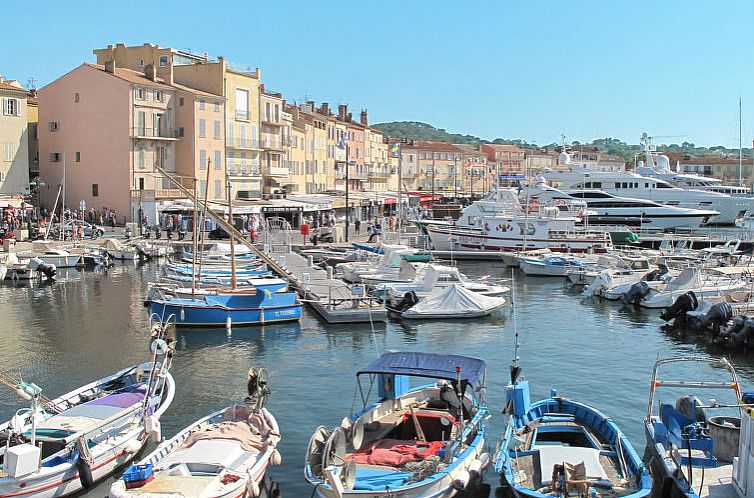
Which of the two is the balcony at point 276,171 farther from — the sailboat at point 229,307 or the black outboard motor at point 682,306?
the black outboard motor at point 682,306

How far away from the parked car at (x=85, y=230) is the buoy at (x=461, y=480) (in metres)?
50.9

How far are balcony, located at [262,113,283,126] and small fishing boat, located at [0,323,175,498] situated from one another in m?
60.9

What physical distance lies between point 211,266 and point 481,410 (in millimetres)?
30594

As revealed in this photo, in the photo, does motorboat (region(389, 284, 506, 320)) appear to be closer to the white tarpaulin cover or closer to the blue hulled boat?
the white tarpaulin cover

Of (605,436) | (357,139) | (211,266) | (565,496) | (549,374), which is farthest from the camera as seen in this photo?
(357,139)

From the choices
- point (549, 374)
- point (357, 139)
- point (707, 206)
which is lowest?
point (549, 374)

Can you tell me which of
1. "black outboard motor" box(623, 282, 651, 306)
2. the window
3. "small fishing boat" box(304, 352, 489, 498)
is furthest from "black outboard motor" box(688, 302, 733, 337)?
the window

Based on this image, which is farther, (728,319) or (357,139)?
(357,139)

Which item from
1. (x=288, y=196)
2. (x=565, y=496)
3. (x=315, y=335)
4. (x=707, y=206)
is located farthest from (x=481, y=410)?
(x=707, y=206)

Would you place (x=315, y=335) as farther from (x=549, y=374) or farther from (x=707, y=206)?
(x=707, y=206)

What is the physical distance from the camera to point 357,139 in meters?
112

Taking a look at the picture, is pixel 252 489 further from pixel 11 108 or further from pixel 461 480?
pixel 11 108

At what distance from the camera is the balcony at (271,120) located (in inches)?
3155

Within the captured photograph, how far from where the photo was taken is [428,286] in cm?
4012
